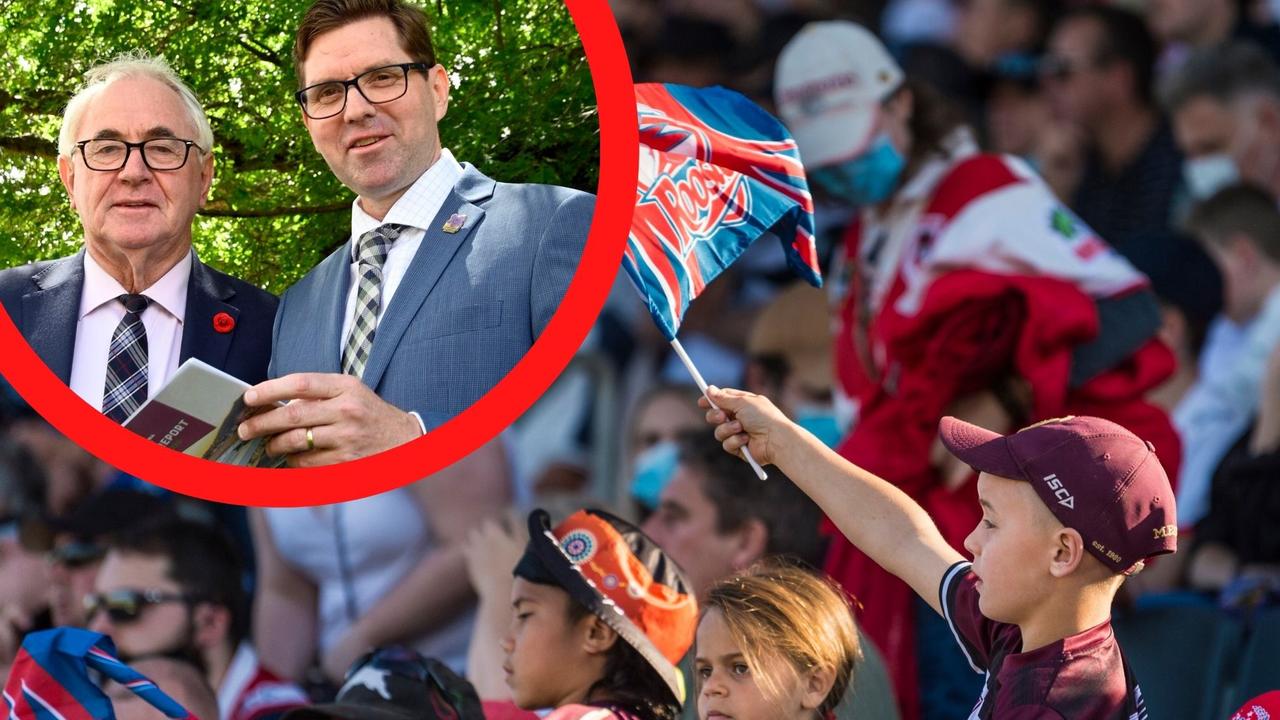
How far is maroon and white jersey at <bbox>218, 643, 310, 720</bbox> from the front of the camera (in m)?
3.37

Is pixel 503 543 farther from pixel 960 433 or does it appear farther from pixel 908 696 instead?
pixel 960 433

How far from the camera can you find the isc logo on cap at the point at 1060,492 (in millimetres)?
2252

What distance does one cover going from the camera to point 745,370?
4.18m

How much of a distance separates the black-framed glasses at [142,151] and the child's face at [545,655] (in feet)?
3.83

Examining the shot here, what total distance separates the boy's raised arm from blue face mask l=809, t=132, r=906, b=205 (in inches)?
66.3

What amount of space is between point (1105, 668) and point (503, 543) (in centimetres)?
163

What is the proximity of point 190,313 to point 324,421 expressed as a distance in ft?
0.73

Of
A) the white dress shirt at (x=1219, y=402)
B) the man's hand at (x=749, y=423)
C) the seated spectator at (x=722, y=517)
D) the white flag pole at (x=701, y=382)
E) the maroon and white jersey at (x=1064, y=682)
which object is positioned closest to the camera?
the maroon and white jersey at (x=1064, y=682)

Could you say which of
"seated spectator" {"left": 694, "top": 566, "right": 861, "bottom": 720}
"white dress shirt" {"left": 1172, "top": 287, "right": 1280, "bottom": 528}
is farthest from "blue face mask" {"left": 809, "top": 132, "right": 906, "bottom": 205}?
"seated spectator" {"left": 694, "top": 566, "right": 861, "bottom": 720}

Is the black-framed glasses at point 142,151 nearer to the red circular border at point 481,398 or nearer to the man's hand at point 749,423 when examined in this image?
the red circular border at point 481,398

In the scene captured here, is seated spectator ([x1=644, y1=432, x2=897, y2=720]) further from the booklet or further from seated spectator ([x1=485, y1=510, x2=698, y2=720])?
the booklet

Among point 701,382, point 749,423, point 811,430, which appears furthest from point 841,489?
point 811,430

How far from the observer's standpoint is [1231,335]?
4445 mm

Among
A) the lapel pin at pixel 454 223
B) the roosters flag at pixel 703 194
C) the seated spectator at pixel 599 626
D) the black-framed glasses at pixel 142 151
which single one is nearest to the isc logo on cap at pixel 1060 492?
the roosters flag at pixel 703 194
